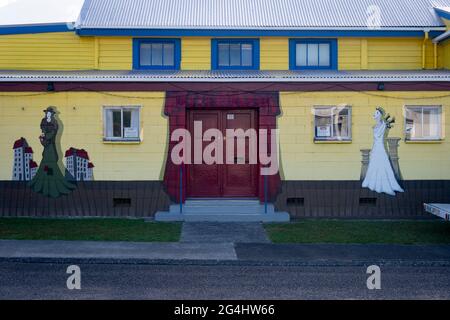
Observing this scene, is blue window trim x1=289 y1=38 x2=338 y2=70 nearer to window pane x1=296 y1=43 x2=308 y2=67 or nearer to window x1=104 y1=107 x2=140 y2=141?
window pane x1=296 y1=43 x2=308 y2=67

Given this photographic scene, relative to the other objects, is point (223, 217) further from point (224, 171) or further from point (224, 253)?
point (224, 253)

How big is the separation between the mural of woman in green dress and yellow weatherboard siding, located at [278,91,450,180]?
19.4 ft

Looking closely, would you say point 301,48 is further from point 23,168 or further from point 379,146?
point 23,168

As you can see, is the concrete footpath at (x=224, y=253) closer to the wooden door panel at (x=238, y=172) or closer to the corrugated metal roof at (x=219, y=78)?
the wooden door panel at (x=238, y=172)

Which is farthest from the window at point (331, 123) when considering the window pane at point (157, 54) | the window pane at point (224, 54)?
the window pane at point (157, 54)

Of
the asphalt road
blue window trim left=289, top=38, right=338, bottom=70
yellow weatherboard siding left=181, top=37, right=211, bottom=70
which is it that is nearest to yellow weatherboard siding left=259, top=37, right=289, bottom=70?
blue window trim left=289, top=38, right=338, bottom=70

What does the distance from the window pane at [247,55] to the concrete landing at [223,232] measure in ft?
19.4

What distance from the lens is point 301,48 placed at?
1736 cm

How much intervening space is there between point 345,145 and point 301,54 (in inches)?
164

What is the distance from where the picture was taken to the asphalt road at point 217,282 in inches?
295

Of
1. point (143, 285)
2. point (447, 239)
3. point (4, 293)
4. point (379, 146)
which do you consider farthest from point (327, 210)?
point (4, 293)

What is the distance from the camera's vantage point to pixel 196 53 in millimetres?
17219

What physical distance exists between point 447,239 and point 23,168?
10.6 meters

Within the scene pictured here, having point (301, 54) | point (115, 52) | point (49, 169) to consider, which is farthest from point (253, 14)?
point (49, 169)
